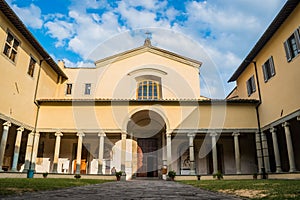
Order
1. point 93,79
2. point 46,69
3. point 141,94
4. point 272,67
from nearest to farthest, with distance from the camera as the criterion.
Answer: point 272,67 → point 46,69 → point 141,94 → point 93,79

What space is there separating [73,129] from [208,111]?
9.28m

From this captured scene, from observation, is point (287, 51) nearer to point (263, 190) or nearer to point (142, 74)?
point (263, 190)

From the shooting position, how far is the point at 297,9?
12.3 m

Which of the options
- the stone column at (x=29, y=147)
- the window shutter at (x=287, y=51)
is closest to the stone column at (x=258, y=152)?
the window shutter at (x=287, y=51)

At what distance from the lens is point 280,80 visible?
1418cm

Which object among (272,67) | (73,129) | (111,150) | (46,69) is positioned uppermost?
(46,69)

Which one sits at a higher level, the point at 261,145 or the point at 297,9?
the point at 297,9

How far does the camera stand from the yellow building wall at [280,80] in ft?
41.6

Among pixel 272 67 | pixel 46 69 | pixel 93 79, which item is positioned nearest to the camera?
pixel 272 67

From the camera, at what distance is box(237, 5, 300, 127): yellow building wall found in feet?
41.6

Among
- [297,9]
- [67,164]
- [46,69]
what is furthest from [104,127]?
[297,9]

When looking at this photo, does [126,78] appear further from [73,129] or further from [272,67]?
[272,67]

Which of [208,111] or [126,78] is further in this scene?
[126,78]

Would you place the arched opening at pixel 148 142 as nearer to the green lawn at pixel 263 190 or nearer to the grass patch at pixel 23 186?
the grass patch at pixel 23 186
